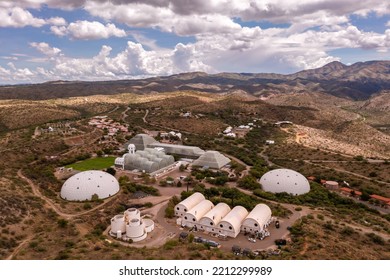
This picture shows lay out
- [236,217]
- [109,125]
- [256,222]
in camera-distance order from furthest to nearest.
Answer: [109,125], [236,217], [256,222]

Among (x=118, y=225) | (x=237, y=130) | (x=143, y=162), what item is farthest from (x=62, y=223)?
(x=237, y=130)

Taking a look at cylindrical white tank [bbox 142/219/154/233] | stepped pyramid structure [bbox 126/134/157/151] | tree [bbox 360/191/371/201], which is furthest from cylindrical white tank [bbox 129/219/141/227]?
stepped pyramid structure [bbox 126/134/157/151]

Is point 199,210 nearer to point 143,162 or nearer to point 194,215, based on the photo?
point 194,215

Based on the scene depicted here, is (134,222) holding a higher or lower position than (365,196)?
higher

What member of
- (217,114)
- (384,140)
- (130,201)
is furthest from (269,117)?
(130,201)

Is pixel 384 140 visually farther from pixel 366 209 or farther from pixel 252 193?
pixel 252 193

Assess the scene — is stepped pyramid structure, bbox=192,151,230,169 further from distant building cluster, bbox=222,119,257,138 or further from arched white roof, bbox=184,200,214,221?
distant building cluster, bbox=222,119,257,138

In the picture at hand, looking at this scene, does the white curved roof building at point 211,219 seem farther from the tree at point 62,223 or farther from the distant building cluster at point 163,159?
the distant building cluster at point 163,159
